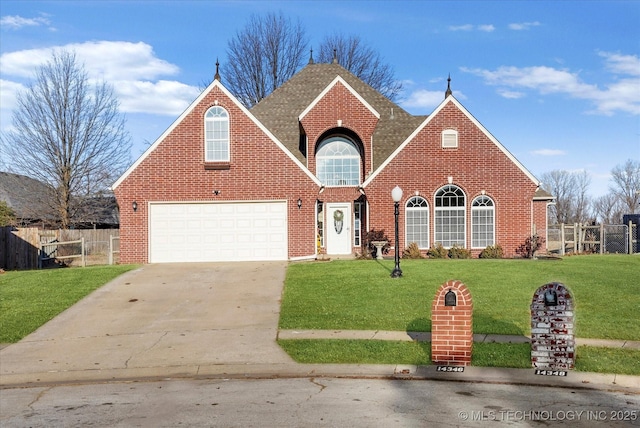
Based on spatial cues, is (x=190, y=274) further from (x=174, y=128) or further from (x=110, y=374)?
(x=110, y=374)

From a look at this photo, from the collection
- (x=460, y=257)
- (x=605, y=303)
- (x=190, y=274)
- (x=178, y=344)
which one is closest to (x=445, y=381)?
(x=178, y=344)

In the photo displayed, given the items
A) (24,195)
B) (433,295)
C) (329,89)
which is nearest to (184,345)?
(433,295)

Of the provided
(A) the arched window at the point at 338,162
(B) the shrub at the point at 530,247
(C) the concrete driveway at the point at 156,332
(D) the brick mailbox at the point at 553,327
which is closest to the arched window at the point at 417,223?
(A) the arched window at the point at 338,162

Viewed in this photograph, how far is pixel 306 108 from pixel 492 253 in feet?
33.4

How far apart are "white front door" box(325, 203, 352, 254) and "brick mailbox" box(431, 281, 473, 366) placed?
700 inches

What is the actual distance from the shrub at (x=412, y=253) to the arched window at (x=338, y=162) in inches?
168

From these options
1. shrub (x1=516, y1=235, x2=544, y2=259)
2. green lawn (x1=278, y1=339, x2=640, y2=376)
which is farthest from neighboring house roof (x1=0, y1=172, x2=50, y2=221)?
green lawn (x1=278, y1=339, x2=640, y2=376)

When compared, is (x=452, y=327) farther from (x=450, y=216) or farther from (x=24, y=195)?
(x=24, y=195)

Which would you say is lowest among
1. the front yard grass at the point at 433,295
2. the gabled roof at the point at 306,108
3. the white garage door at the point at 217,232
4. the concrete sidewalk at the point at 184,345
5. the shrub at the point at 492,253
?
the concrete sidewalk at the point at 184,345

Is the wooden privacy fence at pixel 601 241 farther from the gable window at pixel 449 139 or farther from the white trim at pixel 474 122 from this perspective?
the gable window at pixel 449 139

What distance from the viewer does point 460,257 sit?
83.8 ft

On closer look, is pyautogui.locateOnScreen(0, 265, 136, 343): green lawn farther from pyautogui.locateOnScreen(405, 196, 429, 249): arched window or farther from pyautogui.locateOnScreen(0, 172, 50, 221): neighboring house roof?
pyautogui.locateOnScreen(0, 172, 50, 221): neighboring house roof

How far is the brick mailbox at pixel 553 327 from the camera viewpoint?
9391 millimetres

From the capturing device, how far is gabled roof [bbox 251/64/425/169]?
96.5 feet
